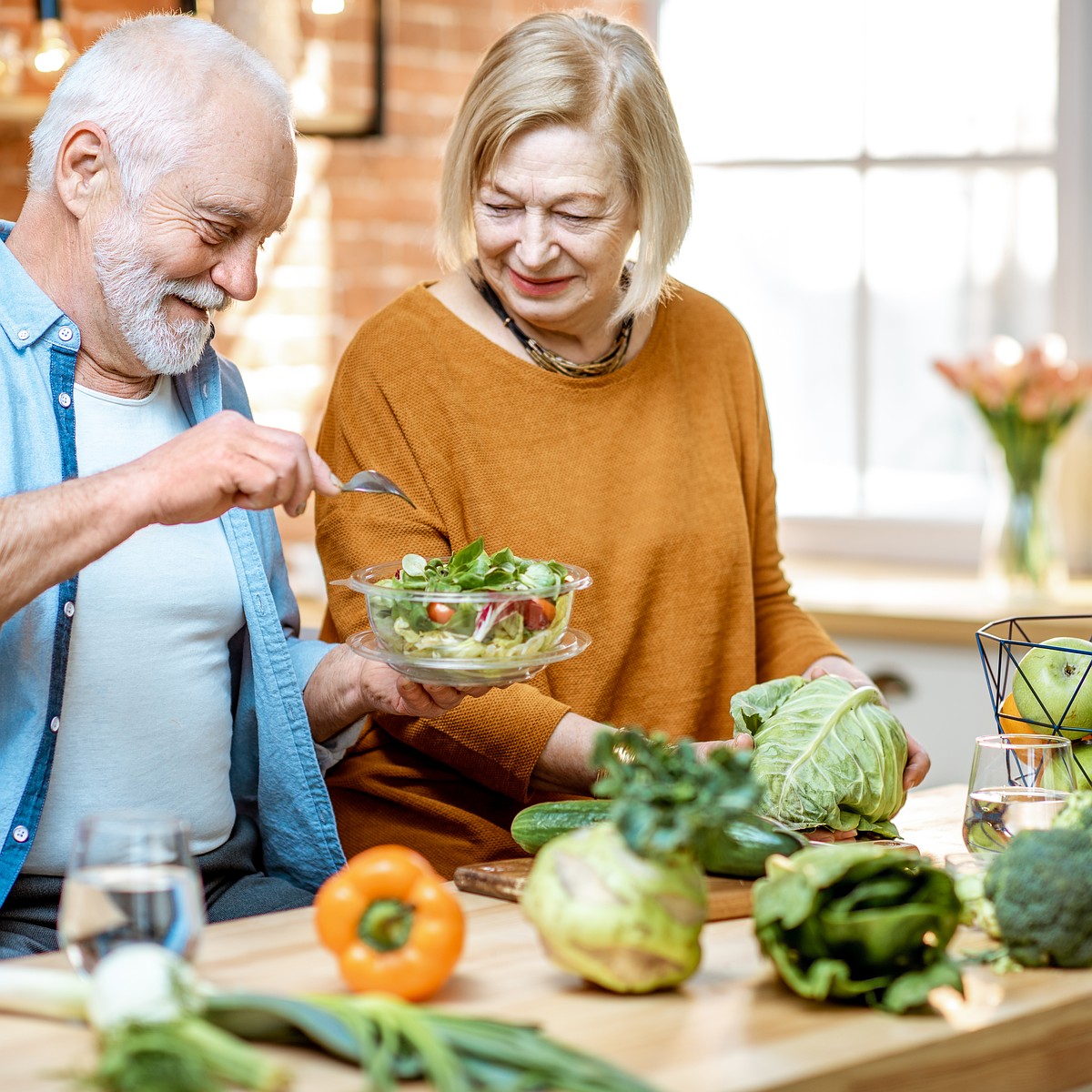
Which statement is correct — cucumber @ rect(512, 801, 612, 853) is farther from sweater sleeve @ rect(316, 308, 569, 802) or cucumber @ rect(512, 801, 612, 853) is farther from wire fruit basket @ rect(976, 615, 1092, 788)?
wire fruit basket @ rect(976, 615, 1092, 788)

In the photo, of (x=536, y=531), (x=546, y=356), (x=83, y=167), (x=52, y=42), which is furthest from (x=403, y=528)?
(x=52, y=42)

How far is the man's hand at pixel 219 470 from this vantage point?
151 cm

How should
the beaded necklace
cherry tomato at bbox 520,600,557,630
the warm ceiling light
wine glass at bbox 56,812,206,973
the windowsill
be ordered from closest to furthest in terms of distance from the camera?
1. wine glass at bbox 56,812,206,973
2. cherry tomato at bbox 520,600,557,630
3. the beaded necklace
4. the warm ceiling light
5. the windowsill

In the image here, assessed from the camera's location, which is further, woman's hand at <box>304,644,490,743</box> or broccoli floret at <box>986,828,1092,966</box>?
woman's hand at <box>304,644,490,743</box>

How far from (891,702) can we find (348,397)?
1.79m

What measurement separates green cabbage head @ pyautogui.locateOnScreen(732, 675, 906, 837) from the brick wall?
2.10 metres

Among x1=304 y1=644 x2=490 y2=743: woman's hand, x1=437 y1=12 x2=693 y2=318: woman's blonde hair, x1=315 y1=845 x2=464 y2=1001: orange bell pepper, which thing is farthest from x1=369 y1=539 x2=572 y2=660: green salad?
x1=437 y1=12 x2=693 y2=318: woman's blonde hair

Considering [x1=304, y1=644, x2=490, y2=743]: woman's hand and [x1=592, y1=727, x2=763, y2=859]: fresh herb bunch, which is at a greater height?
[x1=592, y1=727, x2=763, y2=859]: fresh herb bunch

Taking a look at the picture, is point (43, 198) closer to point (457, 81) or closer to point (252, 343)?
point (252, 343)

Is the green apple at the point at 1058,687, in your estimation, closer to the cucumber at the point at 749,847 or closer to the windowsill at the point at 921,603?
the cucumber at the point at 749,847

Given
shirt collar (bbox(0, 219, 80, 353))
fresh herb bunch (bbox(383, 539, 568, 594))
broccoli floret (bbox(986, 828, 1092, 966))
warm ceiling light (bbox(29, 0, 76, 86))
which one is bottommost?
broccoli floret (bbox(986, 828, 1092, 966))

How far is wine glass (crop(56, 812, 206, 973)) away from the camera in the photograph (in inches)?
43.0

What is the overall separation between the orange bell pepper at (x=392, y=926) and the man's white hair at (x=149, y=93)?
912 mm

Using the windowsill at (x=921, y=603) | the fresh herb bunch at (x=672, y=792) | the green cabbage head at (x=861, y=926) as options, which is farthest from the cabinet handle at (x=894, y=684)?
the fresh herb bunch at (x=672, y=792)
